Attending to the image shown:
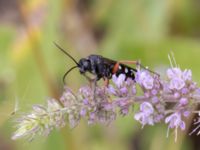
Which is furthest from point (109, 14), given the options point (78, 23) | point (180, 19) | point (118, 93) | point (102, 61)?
point (118, 93)

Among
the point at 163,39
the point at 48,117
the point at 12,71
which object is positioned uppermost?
the point at 163,39

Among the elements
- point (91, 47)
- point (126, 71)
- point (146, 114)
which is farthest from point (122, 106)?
point (91, 47)

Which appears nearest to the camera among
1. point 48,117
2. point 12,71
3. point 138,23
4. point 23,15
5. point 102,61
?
point 48,117

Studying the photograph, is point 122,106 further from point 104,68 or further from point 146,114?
point 104,68

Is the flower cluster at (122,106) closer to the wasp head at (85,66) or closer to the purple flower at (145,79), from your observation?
the purple flower at (145,79)

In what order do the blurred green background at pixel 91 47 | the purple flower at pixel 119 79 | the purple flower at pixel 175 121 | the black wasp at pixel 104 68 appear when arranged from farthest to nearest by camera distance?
the blurred green background at pixel 91 47 → the black wasp at pixel 104 68 → the purple flower at pixel 119 79 → the purple flower at pixel 175 121

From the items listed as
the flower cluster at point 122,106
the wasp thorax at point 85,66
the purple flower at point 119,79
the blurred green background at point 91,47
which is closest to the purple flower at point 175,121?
the flower cluster at point 122,106

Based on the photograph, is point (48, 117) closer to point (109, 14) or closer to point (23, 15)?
point (23, 15)
